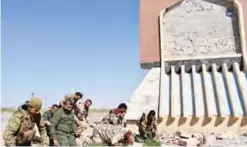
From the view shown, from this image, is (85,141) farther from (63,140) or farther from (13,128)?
(13,128)

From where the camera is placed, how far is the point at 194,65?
37.5ft

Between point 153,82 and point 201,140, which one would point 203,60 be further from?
point 201,140

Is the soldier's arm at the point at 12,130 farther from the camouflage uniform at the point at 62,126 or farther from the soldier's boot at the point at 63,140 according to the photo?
the soldier's boot at the point at 63,140

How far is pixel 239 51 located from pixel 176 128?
12.7 feet

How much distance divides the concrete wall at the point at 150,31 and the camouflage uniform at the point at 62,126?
286 inches

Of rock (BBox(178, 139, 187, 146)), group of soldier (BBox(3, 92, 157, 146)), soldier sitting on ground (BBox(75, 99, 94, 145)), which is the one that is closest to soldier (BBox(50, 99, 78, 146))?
group of soldier (BBox(3, 92, 157, 146))

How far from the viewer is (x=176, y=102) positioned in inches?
389

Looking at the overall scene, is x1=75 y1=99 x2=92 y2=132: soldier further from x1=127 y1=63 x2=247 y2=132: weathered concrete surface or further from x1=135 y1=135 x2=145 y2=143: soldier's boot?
x1=127 y1=63 x2=247 y2=132: weathered concrete surface

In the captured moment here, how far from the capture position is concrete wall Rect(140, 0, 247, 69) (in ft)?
40.0

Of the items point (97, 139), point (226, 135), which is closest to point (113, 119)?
point (97, 139)

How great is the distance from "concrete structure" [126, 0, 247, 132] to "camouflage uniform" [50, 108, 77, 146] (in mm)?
4853

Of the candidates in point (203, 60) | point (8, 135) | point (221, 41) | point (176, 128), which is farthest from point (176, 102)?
point (8, 135)

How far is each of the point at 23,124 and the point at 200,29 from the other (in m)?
8.86

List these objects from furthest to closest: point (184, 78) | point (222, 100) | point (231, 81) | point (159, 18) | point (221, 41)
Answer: point (159, 18) → point (221, 41) → point (184, 78) → point (231, 81) → point (222, 100)
